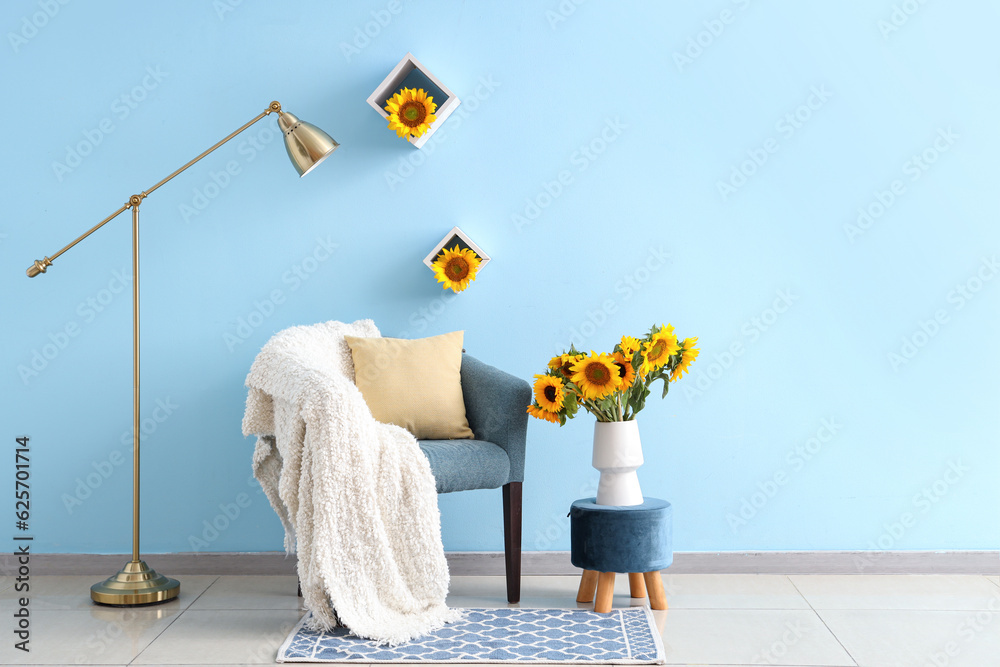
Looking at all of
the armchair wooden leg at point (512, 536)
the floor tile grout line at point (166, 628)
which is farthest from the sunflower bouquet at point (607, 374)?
the floor tile grout line at point (166, 628)

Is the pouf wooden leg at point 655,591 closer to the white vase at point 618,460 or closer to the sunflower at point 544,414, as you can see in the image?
the white vase at point 618,460

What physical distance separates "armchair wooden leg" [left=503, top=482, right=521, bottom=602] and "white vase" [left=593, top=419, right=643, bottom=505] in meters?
0.23

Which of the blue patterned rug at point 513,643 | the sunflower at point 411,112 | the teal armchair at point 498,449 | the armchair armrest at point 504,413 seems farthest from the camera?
the sunflower at point 411,112

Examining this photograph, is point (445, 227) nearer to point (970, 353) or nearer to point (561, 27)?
point (561, 27)

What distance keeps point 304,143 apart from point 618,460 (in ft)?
4.06

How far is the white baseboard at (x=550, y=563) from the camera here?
2.62m

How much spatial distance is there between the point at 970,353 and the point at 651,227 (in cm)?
109

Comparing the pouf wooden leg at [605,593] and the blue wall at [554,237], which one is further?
the blue wall at [554,237]

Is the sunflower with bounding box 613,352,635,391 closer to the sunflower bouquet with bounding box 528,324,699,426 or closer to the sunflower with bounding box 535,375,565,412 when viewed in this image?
the sunflower bouquet with bounding box 528,324,699,426

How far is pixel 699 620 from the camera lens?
2.15m

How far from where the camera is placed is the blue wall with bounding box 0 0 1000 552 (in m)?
2.65

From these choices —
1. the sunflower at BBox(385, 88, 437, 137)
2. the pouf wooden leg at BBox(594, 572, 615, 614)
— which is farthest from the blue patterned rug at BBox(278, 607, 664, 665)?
the sunflower at BBox(385, 88, 437, 137)

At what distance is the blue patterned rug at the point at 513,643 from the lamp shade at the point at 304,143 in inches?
48.7

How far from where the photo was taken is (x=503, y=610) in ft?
7.36
